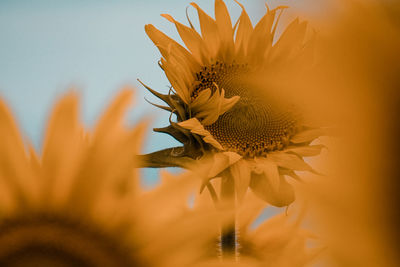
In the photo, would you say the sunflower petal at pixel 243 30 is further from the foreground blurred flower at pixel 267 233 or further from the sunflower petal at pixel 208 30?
the foreground blurred flower at pixel 267 233

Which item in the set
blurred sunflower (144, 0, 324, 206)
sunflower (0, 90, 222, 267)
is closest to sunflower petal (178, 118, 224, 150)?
blurred sunflower (144, 0, 324, 206)

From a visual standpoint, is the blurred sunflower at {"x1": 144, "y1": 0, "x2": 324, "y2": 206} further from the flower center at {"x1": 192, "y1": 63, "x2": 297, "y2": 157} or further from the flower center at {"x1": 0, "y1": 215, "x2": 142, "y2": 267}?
the flower center at {"x1": 0, "y1": 215, "x2": 142, "y2": 267}

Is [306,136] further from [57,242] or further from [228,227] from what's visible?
[57,242]

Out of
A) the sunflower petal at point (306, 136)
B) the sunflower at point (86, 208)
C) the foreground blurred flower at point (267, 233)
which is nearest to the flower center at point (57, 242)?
the sunflower at point (86, 208)

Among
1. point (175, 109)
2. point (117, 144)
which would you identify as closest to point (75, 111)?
point (117, 144)

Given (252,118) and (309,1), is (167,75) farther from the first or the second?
(309,1)

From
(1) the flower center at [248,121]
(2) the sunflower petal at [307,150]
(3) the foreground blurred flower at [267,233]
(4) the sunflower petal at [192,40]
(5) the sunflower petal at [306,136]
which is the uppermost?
(4) the sunflower petal at [192,40]

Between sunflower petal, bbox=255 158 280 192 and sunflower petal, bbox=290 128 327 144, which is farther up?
sunflower petal, bbox=290 128 327 144
